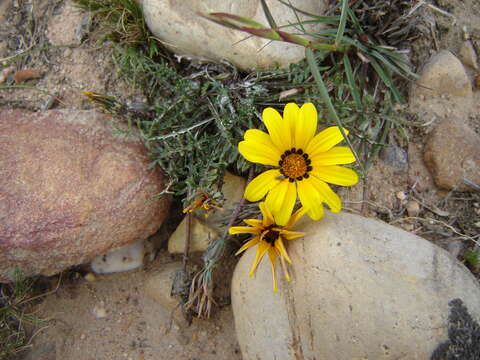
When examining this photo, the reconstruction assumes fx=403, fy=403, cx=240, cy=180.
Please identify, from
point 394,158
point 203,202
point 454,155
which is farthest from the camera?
point 394,158

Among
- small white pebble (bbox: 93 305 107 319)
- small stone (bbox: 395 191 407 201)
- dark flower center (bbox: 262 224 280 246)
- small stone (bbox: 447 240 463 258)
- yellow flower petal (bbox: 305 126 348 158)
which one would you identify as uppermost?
yellow flower petal (bbox: 305 126 348 158)

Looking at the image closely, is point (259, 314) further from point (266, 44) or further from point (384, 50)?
point (384, 50)

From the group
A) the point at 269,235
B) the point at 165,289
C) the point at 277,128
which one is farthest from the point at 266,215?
the point at 165,289

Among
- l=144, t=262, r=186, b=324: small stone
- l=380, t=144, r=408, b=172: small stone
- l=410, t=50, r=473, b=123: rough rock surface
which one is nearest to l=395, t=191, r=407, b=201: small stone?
l=380, t=144, r=408, b=172: small stone

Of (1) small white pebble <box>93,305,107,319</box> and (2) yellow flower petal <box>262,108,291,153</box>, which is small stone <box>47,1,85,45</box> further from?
(1) small white pebble <box>93,305,107,319</box>

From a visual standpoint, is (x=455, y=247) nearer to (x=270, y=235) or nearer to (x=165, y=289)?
(x=270, y=235)

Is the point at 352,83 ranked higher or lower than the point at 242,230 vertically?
higher

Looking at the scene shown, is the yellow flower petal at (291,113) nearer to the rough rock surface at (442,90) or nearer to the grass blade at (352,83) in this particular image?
the grass blade at (352,83)
